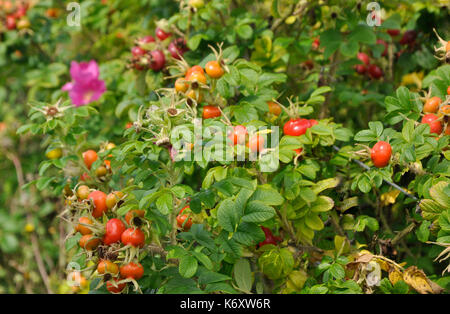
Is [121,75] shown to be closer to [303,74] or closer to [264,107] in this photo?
[303,74]

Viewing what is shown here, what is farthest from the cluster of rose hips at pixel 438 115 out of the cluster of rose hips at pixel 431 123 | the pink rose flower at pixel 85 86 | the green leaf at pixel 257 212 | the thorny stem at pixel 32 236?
the thorny stem at pixel 32 236

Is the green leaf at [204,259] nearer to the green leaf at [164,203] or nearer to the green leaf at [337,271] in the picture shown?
the green leaf at [164,203]

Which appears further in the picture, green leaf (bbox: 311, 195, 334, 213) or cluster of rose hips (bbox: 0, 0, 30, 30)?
cluster of rose hips (bbox: 0, 0, 30, 30)

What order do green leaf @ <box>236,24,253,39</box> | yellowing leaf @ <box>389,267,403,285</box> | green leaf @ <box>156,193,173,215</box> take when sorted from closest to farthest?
green leaf @ <box>156,193,173,215</box> < yellowing leaf @ <box>389,267,403,285</box> < green leaf @ <box>236,24,253,39</box>

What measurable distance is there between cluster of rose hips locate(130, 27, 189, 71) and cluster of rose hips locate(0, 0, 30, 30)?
1.02 m

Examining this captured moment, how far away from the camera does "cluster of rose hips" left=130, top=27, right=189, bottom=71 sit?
168cm

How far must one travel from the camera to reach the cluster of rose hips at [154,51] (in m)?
1.68

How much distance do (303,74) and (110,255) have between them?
1.26m

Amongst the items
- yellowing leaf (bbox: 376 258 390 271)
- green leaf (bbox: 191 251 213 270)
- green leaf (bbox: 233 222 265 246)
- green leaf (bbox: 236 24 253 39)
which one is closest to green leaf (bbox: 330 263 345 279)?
yellowing leaf (bbox: 376 258 390 271)

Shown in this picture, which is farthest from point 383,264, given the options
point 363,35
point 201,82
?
point 363,35

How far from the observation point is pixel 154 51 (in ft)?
5.58

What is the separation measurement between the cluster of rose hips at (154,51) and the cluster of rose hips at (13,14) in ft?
3.33

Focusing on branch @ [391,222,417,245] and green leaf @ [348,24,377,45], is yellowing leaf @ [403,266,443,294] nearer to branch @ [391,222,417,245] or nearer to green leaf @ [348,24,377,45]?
branch @ [391,222,417,245]

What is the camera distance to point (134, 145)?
1.16 meters
